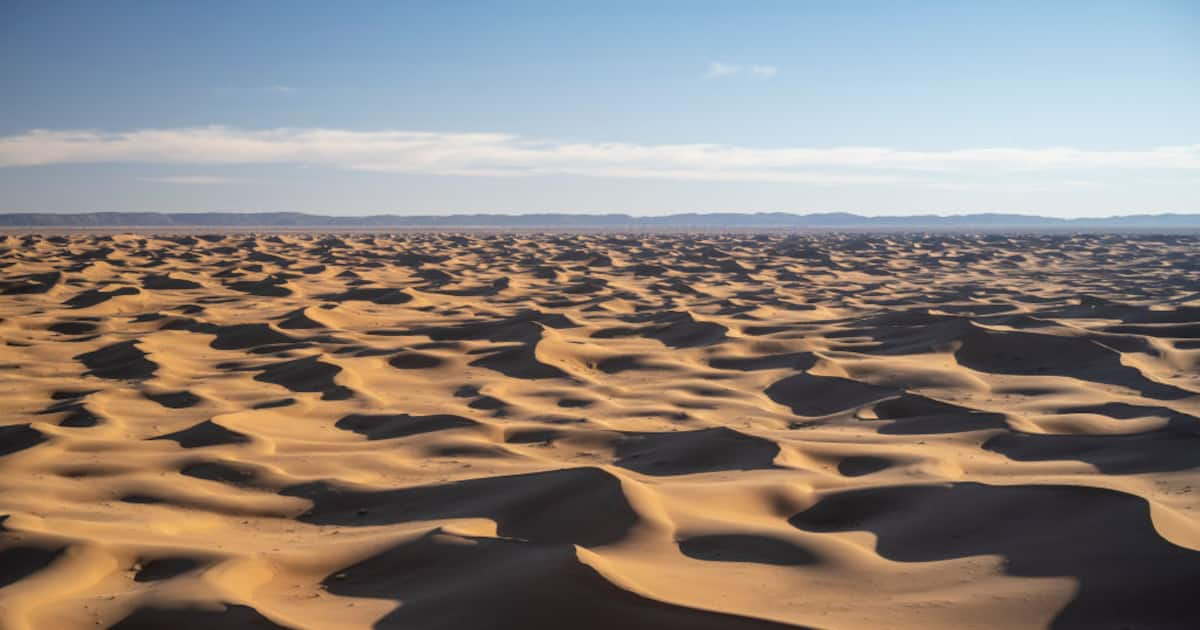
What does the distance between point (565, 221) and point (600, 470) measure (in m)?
156

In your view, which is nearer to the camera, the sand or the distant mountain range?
the sand

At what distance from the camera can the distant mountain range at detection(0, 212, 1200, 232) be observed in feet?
398

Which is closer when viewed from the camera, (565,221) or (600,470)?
(600,470)

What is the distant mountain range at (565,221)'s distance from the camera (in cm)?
12125

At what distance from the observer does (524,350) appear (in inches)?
314

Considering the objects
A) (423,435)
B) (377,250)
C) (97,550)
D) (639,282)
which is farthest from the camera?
(377,250)

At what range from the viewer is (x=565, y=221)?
159m

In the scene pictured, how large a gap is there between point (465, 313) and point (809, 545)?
8190mm

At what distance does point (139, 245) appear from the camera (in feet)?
85.4

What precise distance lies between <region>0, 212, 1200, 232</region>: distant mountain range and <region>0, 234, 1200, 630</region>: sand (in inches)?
4185

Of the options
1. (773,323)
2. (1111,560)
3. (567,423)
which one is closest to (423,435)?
(567,423)

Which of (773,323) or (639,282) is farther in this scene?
(639,282)

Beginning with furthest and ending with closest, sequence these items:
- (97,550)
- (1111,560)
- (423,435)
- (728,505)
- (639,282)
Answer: (639,282) < (423,435) < (728,505) < (97,550) < (1111,560)

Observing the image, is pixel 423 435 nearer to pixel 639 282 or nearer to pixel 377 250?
pixel 639 282
